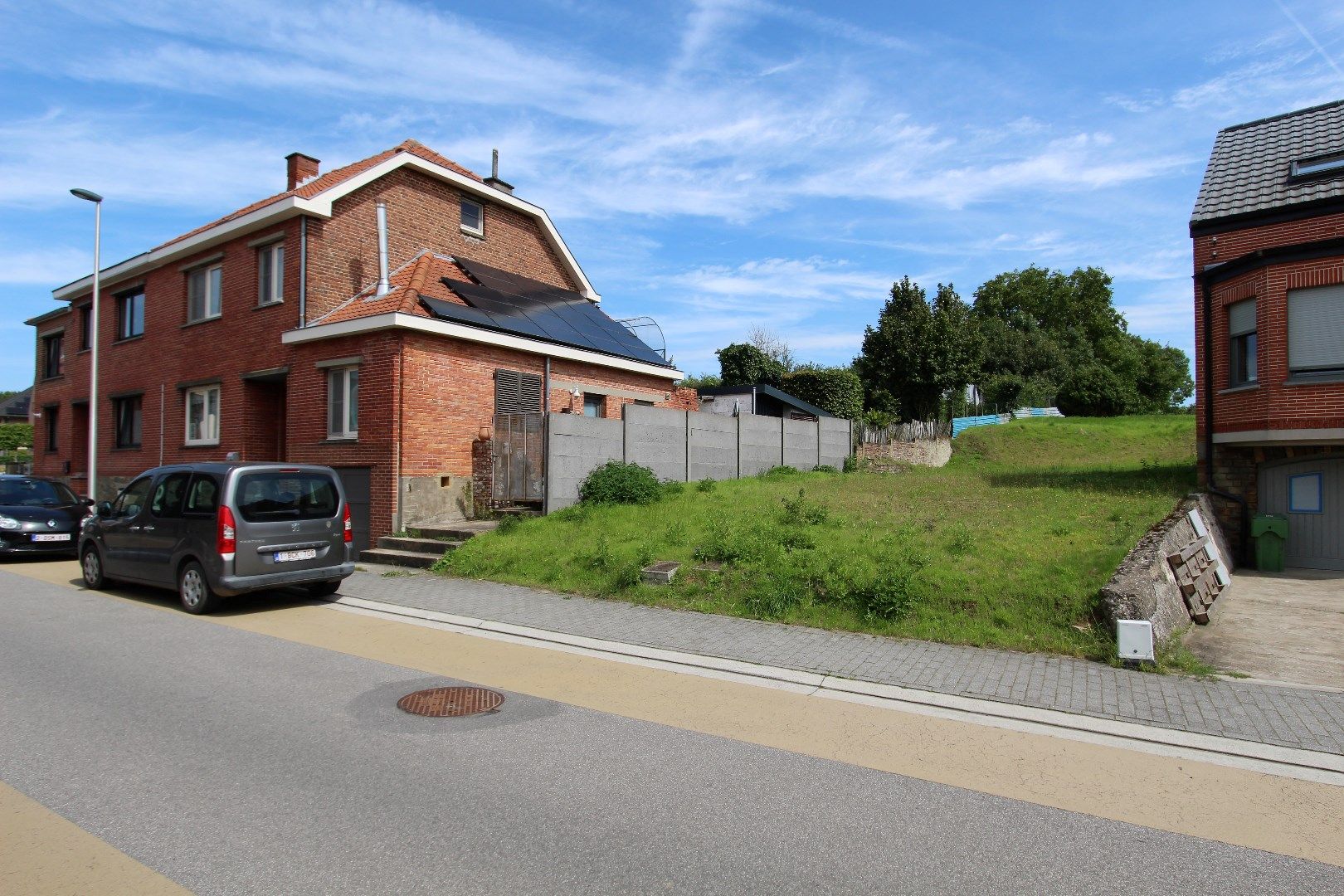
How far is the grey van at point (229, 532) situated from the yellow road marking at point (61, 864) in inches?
233

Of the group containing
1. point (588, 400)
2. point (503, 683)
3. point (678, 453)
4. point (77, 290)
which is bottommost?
point (503, 683)

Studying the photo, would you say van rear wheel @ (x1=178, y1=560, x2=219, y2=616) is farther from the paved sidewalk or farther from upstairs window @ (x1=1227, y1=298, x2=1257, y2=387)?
upstairs window @ (x1=1227, y1=298, x2=1257, y2=387)

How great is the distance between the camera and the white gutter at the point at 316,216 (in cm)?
1705

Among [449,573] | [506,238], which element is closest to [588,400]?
[506,238]

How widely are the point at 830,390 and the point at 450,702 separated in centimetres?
3111

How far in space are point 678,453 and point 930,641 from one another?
33.4 ft

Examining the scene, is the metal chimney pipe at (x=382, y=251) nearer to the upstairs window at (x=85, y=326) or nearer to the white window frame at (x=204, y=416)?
the white window frame at (x=204, y=416)

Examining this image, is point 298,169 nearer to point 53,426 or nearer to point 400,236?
point 400,236

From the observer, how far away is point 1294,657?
7.54 metres

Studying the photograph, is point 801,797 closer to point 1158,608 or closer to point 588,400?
point 1158,608

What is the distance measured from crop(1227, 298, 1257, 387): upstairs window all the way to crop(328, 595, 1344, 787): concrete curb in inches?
445

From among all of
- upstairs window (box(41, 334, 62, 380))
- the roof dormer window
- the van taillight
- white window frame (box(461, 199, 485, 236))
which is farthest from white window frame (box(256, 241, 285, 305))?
the roof dormer window

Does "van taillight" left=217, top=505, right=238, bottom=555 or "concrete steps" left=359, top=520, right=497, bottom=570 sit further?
"concrete steps" left=359, top=520, right=497, bottom=570

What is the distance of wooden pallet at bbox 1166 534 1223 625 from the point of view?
896cm
